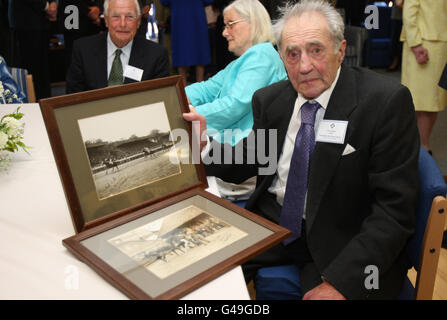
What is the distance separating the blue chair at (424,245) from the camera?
4.31ft

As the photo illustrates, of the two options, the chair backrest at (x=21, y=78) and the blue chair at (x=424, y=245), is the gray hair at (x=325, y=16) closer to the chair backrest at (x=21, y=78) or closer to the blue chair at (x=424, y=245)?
the blue chair at (x=424, y=245)

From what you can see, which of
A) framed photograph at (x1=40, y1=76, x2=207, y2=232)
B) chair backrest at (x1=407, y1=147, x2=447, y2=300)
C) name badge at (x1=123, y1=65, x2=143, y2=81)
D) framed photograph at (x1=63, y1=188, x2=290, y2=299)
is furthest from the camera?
name badge at (x1=123, y1=65, x2=143, y2=81)

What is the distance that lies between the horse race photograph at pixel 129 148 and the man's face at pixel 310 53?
502 mm

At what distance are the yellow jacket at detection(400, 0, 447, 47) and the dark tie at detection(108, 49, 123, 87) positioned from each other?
2.50 meters

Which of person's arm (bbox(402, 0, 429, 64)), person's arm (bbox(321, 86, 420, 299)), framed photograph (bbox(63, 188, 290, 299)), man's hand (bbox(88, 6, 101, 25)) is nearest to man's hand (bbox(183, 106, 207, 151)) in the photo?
framed photograph (bbox(63, 188, 290, 299))

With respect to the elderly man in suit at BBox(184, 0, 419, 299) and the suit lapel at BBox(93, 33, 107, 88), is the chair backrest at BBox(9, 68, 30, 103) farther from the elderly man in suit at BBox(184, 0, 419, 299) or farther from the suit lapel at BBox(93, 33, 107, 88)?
the elderly man in suit at BBox(184, 0, 419, 299)

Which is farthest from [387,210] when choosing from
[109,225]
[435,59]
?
[435,59]

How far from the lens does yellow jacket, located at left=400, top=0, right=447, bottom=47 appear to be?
369 cm

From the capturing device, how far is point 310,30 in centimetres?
148

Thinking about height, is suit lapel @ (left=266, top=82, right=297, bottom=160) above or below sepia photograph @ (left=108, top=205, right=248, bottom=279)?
above

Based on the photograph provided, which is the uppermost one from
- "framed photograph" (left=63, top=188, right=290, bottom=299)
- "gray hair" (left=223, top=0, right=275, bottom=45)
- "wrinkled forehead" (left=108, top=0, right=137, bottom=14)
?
"wrinkled forehead" (left=108, top=0, right=137, bottom=14)

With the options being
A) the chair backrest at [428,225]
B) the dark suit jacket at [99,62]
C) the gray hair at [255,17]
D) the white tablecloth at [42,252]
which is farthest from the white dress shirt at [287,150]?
the dark suit jacket at [99,62]

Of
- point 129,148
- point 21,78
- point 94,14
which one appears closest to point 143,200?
point 129,148
